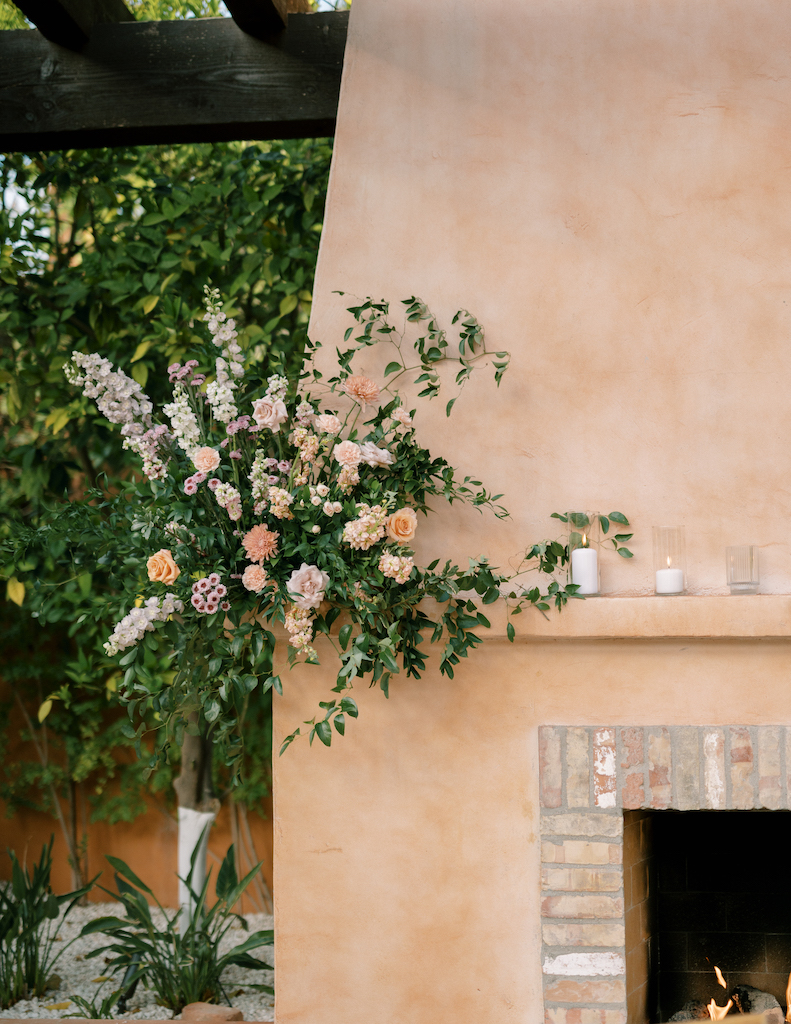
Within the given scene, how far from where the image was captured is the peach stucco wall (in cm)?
201

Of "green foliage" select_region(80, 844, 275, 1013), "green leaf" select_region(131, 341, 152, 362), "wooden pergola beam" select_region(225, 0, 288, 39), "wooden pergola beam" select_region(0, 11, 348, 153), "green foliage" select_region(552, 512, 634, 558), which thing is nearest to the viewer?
"green foliage" select_region(552, 512, 634, 558)

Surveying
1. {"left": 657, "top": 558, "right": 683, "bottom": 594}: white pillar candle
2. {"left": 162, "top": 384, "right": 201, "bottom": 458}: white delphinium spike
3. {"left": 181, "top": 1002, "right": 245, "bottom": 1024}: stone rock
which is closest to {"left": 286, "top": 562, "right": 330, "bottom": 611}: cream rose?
{"left": 162, "top": 384, "right": 201, "bottom": 458}: white delphinium spike

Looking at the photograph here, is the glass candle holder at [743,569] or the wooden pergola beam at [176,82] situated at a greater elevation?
the wooden pergola beam at [176,82]

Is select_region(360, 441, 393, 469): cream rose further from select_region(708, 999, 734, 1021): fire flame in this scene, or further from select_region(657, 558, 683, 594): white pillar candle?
select_region(708, 999, 734, 1021): fire flame

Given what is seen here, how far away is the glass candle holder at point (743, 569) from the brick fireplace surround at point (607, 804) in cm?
32

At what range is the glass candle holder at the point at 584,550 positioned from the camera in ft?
6.55

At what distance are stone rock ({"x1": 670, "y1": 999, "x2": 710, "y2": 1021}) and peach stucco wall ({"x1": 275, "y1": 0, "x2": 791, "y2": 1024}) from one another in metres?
0.54

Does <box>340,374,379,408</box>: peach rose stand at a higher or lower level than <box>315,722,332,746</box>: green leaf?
higher

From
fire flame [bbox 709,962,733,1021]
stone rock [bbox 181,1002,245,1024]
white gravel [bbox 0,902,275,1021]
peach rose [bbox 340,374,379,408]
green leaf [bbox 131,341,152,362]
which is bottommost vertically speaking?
white gravel [bbox 0,902,275,1021]

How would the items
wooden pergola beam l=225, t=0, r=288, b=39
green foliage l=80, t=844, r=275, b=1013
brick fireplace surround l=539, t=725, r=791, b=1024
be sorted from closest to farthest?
brick fireplace surround l=539, t=725, r=791, b=1024
wooden pergola beam l=225, t=0, r=288, b=39
green foliage l=80, t=844, r=275, b=1013

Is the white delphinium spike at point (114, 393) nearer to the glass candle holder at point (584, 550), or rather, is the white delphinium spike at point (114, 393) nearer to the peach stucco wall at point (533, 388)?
the peach stucco wall at point (533, 388)

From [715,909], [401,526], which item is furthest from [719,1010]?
[401,526]

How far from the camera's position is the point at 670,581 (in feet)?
6.46

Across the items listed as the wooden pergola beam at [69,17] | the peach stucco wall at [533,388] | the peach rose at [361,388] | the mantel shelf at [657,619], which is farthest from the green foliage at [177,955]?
the wooden pergola beam at [69,17]
